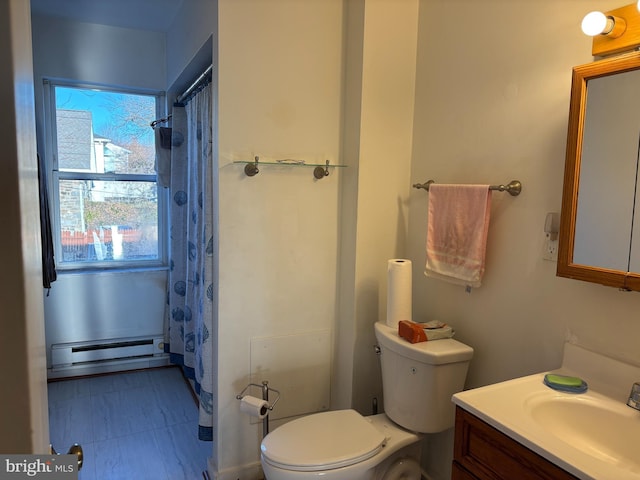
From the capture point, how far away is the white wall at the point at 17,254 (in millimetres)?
469

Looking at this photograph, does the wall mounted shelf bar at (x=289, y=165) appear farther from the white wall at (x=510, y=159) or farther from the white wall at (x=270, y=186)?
the white wall at (x=510, y=159)

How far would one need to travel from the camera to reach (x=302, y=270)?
2283 millimetres

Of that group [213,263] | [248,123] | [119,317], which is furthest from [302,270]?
[119,317]

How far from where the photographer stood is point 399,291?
6.59 feet

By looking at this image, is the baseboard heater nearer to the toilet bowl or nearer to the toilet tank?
the toilet bowl

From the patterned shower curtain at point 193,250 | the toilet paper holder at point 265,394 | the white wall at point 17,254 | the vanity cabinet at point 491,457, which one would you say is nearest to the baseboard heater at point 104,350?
the patterned shower curtain at point 193,250

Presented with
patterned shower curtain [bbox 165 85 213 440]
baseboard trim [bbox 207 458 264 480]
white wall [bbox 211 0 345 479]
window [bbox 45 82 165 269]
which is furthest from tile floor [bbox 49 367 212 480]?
window [bbox 45 82 165 269]

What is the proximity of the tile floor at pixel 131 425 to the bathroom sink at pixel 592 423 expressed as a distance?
5.66 ft

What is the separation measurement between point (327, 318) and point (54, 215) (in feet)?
7.62

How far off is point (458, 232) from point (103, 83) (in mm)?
2891

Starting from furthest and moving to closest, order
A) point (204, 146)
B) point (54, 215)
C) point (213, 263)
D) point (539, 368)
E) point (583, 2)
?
point (54, 215) < point (204, 146) < point (213, 263) < point (539, 368) < point (583, 2)

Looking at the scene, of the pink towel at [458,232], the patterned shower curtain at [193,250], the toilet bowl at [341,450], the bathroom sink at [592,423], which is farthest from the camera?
the patterned shower curtain at [193,250]

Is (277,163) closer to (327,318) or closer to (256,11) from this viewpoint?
(256,11)

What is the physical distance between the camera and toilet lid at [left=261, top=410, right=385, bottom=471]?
164cm
